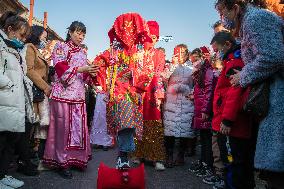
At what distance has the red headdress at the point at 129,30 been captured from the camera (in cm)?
484

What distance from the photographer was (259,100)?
222 centimetres

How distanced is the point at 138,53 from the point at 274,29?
2822 mm

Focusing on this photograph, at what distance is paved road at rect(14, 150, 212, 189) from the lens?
4.05 metres

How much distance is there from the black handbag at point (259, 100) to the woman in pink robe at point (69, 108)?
282 cm

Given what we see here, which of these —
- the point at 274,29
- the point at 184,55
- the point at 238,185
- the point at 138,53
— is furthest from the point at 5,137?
the point at 184,55

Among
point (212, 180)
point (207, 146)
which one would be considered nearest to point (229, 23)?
point (212, 180)

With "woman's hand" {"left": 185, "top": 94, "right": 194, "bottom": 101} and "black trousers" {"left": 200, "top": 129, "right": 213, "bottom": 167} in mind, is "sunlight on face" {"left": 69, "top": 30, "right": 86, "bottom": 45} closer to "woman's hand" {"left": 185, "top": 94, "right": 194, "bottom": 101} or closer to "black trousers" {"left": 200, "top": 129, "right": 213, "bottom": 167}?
"woman's hand" {"left": 185, "top": 94, "right": 194, "bottom": 101}

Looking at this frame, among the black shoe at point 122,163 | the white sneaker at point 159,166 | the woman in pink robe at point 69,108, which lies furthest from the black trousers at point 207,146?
the woman in pink robe at point 69,108

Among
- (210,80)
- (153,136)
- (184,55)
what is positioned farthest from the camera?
(184,55)

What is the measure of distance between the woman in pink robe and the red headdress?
1.56 feet

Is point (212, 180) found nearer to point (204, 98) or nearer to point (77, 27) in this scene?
point (204, 98)

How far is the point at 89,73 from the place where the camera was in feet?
15.4

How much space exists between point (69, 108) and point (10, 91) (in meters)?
1.31

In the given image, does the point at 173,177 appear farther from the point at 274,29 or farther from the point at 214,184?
the point at 274,29
